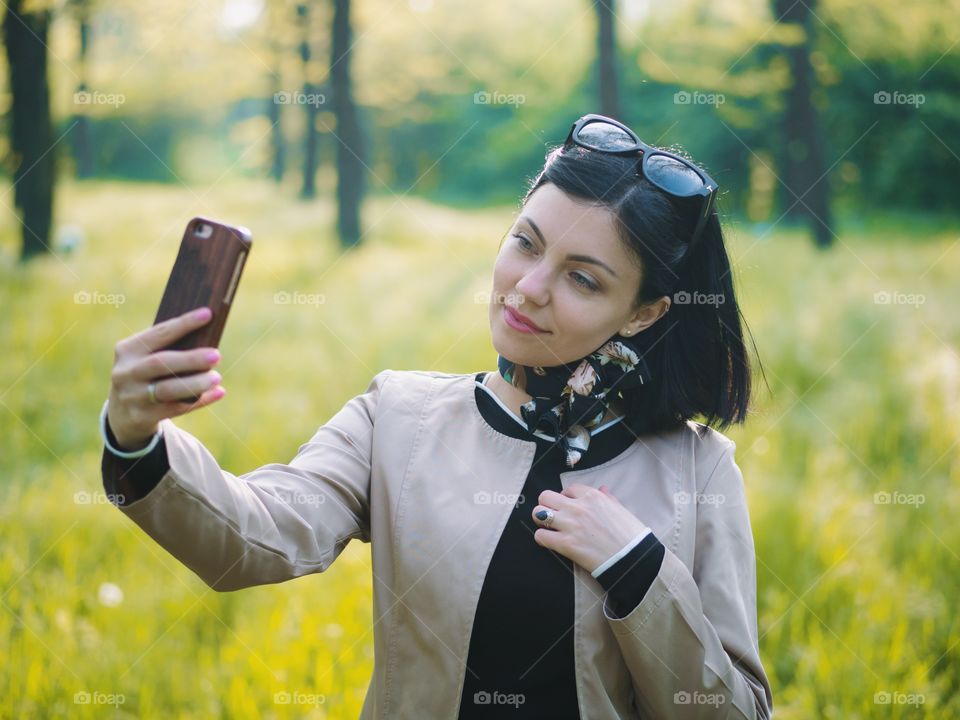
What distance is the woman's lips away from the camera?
176cm

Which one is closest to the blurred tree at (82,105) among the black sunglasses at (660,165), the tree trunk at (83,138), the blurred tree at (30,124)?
the tree trunk at (83,138)

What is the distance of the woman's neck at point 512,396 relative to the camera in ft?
6.04

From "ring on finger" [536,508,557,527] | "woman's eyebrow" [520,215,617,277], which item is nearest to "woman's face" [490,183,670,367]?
"woman's eyebrow" [520,215,617,277]

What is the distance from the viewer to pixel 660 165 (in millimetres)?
1840

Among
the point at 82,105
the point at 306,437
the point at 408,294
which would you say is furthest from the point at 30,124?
the point at 306,437

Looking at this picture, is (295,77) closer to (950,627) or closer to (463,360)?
(463,360)

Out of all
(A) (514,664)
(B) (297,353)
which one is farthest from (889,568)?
(B) (297,353)

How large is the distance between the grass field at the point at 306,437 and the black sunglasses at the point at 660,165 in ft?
1.34

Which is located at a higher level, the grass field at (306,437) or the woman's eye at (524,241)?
the woman's eye at (524,241)

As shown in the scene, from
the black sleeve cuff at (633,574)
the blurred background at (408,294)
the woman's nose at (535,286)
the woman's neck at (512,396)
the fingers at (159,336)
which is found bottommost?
the blurred background at (408,294)

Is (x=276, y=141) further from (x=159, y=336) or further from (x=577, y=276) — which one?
(x=159, y=336)

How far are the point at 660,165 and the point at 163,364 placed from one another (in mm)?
1143

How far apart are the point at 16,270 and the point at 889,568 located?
20.7 feet

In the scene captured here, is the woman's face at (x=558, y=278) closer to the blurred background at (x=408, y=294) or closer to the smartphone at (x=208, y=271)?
the blurred background at (x=408, y=294)
